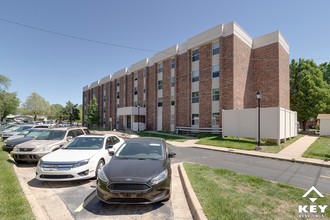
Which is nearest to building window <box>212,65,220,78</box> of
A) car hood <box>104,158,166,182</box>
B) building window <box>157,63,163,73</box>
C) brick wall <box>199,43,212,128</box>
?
brick wall <box>199,43,212,128</box>

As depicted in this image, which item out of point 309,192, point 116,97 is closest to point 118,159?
point 309,192

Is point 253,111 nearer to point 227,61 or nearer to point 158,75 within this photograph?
point 227,61

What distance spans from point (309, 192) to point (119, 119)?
39252 millimetres

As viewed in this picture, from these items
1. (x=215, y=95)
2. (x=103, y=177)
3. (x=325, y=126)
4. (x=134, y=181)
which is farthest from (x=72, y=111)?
(x=134, y=181)

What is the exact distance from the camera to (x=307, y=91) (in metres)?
32.6

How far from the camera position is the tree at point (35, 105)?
A: 8300cm

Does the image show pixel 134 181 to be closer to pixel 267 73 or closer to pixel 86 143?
pixel 86 143

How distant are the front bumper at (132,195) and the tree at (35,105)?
9320 centimetres

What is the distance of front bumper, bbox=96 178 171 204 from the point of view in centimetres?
420

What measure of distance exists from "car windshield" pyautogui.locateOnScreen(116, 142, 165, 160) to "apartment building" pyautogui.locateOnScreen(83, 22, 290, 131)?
1852cm

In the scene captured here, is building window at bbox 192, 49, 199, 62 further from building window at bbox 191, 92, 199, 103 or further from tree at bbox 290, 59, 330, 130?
tree at bbox 290, 59, 330, 130

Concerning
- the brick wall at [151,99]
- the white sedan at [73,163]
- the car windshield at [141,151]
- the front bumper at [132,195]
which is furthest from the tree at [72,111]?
the front bumper at [132,195]

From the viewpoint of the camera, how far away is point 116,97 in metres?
45.2

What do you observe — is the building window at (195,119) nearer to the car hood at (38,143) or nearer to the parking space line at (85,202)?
the car hood at (38,143)
